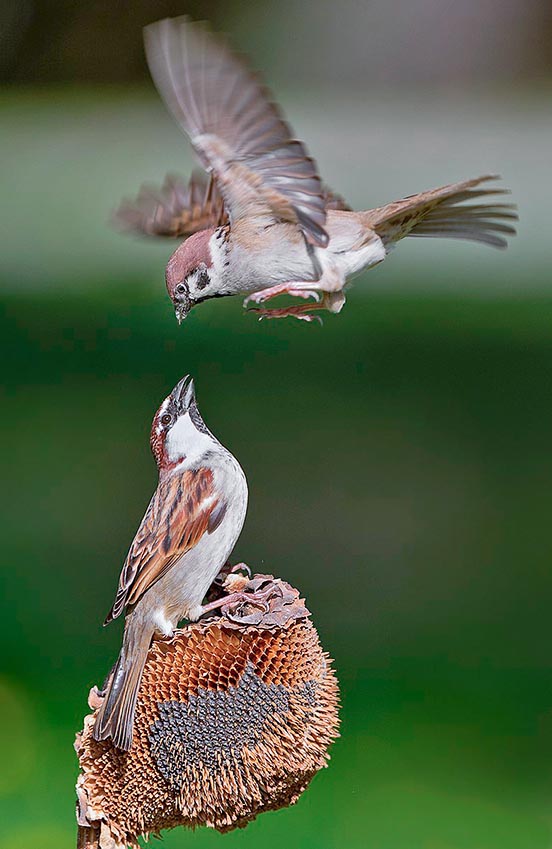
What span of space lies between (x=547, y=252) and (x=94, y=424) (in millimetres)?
1807

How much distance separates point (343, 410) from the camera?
3365 millimetres

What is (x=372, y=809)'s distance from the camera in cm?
203

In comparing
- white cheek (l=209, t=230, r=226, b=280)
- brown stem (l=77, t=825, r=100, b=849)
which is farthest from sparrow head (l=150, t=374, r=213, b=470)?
brown stem (l=77, t=825, r=100, b=849)

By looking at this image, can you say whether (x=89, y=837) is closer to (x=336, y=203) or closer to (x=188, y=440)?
(x=188, y=440)

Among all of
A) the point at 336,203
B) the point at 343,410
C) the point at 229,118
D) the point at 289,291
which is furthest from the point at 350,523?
the point at 229,118

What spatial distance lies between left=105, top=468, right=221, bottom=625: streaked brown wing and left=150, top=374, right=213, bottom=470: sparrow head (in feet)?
0.10

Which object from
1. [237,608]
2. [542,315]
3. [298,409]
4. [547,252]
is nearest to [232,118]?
[237,608]

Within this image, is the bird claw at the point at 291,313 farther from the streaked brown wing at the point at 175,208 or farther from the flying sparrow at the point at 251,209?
the streaked brown wing at the point at 175,208

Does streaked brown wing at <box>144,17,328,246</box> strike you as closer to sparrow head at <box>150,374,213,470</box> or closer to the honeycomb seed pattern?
sparrow head at <box>150,374,213,470</box>

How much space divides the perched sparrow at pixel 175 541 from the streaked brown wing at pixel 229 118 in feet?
0.67

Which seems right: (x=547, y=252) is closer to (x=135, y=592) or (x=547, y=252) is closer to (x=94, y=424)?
(x=94, y=424)

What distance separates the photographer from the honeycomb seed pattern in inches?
32.9

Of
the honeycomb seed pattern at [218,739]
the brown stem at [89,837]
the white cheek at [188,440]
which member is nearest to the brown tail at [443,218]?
the white cheek at [188,440]

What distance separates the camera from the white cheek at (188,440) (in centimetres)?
99
